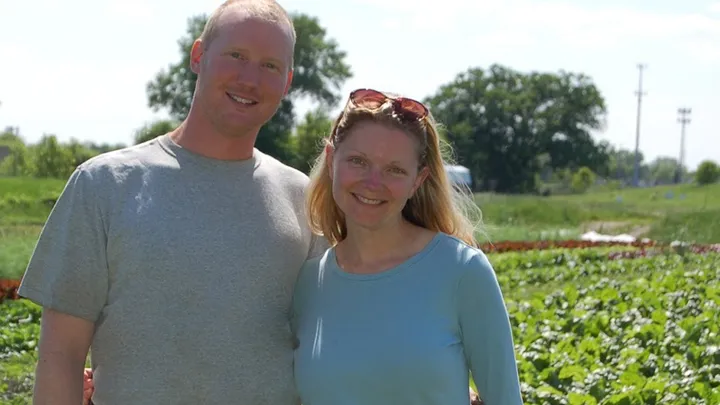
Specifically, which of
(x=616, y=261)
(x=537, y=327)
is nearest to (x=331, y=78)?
(x=616, y=261)

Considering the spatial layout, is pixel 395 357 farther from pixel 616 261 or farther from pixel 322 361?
pixel 616 261

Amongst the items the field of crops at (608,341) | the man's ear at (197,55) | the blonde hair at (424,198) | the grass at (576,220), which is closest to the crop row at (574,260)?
the field of crops at (608,341)

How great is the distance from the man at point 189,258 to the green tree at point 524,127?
67540 mm

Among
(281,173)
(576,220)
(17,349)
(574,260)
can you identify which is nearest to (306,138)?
(576,220)

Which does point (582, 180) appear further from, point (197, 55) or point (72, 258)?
point (72, 258)

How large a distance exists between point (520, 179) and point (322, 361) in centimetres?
6945

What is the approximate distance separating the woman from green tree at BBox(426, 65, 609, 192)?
67.4 metres

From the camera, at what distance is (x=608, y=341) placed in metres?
6.86

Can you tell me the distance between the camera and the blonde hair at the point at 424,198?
2953mm

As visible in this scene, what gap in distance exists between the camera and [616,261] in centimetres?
1544

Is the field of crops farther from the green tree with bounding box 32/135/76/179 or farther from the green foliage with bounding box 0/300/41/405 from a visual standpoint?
the green tree with bounding box 32/135/76/179

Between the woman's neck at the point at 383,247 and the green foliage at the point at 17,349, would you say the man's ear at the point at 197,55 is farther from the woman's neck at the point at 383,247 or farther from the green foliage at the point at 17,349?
the green foliage at the point at 17,349

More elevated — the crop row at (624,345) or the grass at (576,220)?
the crop row at (624,345)

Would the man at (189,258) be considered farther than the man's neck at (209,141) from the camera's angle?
No
